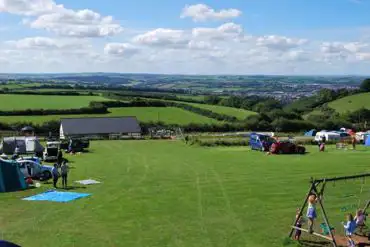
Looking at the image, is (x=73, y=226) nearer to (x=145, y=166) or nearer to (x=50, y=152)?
(x=145, y=166)

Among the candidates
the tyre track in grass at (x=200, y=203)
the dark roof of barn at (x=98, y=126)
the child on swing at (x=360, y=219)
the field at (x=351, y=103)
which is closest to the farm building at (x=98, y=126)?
the dark roof of barn at (x=98, y=126)

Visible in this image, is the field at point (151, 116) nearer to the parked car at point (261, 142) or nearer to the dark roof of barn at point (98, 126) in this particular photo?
the dark roof of barn at point (98, 126)

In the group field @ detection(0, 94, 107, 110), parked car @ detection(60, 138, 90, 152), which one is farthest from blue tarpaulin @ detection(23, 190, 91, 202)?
field @ detection(0, 94, 107, 110)

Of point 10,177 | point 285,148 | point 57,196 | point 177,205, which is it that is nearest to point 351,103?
point 285,148

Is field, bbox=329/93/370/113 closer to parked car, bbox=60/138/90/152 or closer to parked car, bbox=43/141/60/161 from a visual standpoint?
parked car, bbox=60/138/90/152

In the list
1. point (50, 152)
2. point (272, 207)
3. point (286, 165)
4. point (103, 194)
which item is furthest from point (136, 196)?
point (50, 152)

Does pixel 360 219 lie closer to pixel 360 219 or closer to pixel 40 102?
pixel 360 219

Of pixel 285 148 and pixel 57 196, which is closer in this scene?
pixel 57 196
